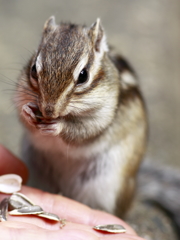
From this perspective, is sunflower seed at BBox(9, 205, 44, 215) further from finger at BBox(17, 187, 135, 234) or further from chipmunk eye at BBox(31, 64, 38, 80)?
chipmunk eye at BBox(31, 64, 38, 80)

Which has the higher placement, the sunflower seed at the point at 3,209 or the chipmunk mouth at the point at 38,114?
the chipmunk mouth at the point at 38,114

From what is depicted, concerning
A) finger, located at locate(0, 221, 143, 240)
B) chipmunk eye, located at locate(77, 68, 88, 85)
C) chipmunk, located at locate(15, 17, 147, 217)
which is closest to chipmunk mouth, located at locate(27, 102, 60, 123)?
chipmunk, located at locate(15, 17, 147, 217)

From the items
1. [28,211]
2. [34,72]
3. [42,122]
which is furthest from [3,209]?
[34,72]

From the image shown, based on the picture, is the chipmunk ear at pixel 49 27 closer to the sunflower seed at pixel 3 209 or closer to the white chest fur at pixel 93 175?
the white chest fur at pixel 93 175

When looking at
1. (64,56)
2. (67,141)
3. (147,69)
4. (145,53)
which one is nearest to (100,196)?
(67,141)

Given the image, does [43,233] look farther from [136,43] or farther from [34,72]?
[136,43]

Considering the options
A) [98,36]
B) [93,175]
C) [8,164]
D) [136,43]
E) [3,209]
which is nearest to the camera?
[3,209]

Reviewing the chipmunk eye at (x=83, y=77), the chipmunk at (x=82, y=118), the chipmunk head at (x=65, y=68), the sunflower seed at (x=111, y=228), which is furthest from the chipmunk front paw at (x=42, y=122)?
the sunflower seed at (x=111, y=228)
